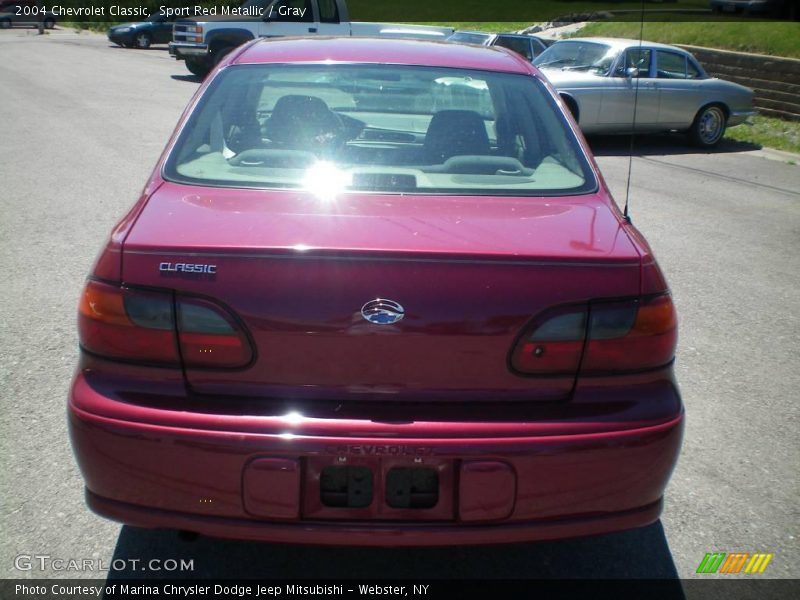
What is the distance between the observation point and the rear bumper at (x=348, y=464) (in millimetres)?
2301

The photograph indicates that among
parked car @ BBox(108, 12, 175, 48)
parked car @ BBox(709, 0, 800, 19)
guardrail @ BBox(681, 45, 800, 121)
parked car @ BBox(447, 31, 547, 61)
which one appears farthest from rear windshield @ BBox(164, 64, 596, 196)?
parked car @ BBox(108, 12, 175, 48)

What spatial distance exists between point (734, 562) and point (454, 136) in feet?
5.95

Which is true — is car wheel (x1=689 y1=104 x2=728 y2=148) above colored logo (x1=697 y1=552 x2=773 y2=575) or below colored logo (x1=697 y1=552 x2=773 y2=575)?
above

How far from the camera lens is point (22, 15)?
147 ft

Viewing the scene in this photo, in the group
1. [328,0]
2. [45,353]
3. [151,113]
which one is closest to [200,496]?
[45,353]

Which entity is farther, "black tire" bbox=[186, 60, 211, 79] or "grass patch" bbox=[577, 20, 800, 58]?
"black tire" bbox=[186, 60, 211, 79]

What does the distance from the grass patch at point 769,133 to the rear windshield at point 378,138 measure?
11220 millimetres

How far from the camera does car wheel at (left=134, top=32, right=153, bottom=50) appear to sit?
3262 centimetres

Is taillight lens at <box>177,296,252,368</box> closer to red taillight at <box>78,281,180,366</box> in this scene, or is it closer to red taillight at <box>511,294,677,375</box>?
red taillight at <box>78,281,180,366</box>

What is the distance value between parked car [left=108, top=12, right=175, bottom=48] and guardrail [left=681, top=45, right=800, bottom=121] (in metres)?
22.6
